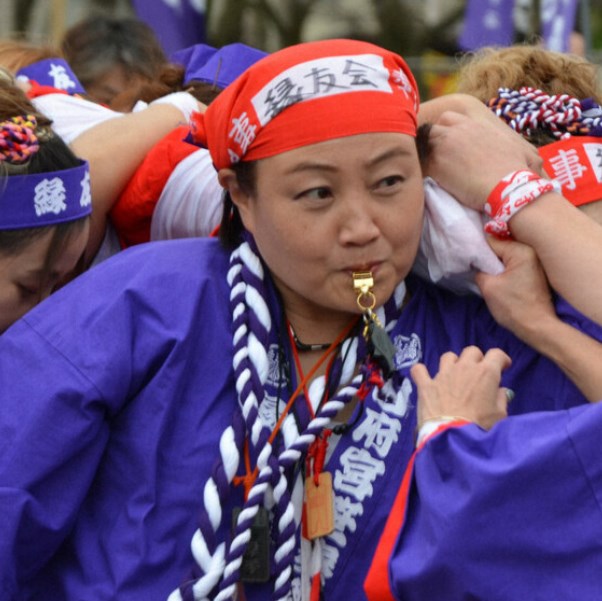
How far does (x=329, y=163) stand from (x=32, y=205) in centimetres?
68

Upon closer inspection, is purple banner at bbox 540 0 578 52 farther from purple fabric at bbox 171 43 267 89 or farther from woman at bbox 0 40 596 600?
woman at bbox 0 40 596 600

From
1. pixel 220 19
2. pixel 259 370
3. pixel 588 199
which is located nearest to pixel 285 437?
pixel 259 370

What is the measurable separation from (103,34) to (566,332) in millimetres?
2549

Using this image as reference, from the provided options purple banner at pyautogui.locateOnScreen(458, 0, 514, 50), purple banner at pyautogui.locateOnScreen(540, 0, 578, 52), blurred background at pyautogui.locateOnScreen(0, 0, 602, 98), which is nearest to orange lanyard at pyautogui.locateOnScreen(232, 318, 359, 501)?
purple banner at pyautogui.locateOnScreen(458, 0, 514, 50)

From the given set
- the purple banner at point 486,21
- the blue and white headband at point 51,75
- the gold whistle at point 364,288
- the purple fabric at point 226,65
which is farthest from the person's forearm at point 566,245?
the purple banner at point 486,21

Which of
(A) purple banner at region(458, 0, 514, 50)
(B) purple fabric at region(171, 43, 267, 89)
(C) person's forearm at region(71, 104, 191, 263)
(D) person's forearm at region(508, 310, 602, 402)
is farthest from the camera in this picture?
(A) purple banner at region(458, 0, 514, 50)

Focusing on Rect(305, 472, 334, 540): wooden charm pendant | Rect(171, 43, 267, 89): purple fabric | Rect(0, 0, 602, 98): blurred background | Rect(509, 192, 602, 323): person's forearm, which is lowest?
Rect(0, 0, 602, 98): blurred background

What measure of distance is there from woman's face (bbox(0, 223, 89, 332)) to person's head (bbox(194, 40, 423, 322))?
0.51 metres

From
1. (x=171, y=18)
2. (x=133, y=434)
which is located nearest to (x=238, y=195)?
(x=133, y=434)

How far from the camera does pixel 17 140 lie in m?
2.31

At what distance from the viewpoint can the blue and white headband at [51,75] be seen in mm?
3191

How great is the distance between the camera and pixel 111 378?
1.98 meters

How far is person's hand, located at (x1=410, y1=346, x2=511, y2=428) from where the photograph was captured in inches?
72.8

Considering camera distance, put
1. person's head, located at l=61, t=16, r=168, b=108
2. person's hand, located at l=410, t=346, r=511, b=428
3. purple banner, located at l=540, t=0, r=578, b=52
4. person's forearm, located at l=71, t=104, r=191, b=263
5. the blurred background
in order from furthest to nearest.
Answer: the blurred background < purple banner, located at l=540, t=0, r=578, b=52 < person's head, located at l=61, t=16, r=168, b=108 < person's forearm, located at l=71, t=104, r=191, b=263 < person's hand, located at l=410, t=346, r=511, b=428
